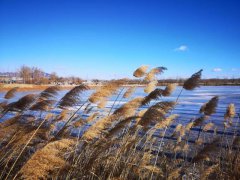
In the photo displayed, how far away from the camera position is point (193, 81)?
4355mm

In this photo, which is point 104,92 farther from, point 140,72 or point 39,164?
point 39,164

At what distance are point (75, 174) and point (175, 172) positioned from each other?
159 centimetres

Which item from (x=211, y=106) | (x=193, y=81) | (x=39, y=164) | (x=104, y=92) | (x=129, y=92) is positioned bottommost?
(x=39, y=164)

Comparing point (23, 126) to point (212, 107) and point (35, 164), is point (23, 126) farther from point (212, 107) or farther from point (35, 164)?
point (212, 107)

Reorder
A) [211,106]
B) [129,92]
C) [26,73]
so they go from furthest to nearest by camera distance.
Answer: [26,73] → [129,92] → [211,106]

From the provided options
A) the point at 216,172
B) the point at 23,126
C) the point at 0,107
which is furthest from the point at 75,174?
the point at 216,172

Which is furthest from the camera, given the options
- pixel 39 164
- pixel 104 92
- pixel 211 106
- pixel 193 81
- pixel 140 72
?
pixel 211 106

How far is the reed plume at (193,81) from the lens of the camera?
4.33 metres

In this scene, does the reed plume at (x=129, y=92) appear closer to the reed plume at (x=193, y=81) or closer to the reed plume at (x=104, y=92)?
the reed plume at (x=193, y=81)

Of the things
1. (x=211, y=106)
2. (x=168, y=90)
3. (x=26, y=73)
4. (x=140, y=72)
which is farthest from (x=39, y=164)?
(x=26, y=73)

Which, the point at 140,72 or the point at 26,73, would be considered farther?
the point at 26,73

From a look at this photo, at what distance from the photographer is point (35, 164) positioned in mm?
2203

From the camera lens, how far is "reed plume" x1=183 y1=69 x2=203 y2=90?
4.33 metres

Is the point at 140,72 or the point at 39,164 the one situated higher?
the point at 140,72
